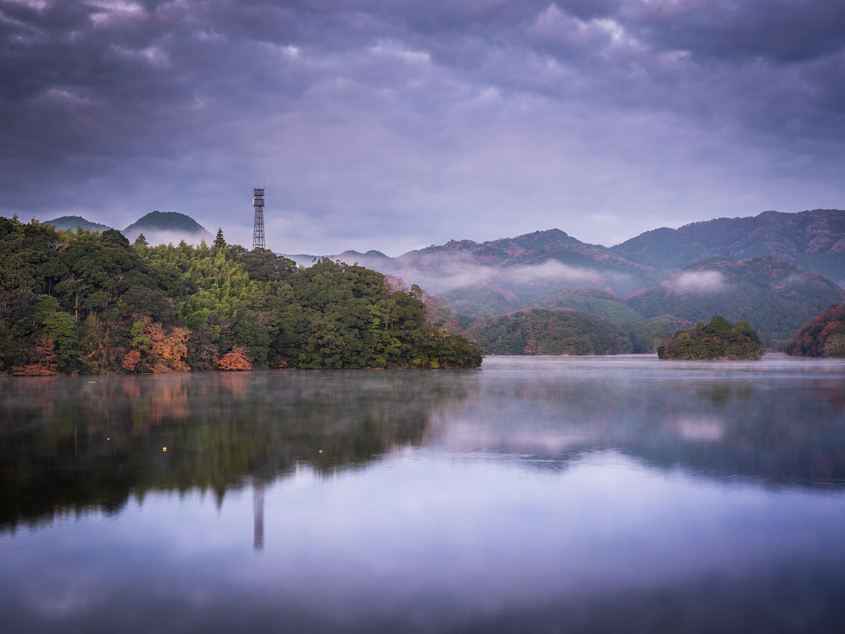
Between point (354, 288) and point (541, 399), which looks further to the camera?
point (354, 288)

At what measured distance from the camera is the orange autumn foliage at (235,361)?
1774 inches

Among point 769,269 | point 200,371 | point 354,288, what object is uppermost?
point 769,269

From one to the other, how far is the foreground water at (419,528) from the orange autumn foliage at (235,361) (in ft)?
103

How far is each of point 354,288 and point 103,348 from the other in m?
21.7

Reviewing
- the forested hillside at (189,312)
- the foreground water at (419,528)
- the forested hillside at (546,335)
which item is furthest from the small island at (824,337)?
the foreground water at (419,528)

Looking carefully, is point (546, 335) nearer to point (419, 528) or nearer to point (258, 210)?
point (258, 210)

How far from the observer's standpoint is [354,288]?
53156mm

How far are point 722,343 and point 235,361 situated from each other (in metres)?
58.3

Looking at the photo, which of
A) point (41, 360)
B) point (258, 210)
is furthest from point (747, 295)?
point (41, 360)

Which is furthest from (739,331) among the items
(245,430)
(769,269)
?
(769,269)

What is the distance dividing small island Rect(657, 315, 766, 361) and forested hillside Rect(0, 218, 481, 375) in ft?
123

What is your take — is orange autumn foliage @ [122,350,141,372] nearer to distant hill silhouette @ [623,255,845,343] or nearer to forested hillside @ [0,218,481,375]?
forested hillside @ [0,218,481,375]

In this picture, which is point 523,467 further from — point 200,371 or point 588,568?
point 200,371

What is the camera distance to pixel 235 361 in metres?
45.3
